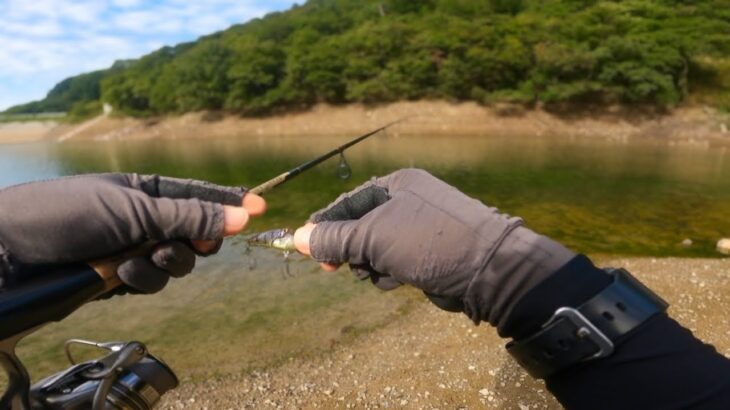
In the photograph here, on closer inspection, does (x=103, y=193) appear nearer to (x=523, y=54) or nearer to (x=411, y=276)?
(x=411, y=276)

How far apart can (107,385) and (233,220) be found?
0.87 m

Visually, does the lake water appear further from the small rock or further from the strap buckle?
the strap buckle

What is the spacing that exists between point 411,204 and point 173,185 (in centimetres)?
108

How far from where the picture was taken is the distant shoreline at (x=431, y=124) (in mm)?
44562

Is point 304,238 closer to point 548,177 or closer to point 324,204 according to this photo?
point 324,204

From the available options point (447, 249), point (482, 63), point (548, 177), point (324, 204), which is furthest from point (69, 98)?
point (447, 249)

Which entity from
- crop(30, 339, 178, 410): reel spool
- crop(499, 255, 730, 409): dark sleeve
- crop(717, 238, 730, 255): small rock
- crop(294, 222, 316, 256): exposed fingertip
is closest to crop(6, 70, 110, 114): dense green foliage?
crop(717, 238, 730, 255): small rock

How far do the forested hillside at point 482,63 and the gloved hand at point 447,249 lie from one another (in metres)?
54.0

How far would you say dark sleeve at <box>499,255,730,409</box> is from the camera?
4.47 feet

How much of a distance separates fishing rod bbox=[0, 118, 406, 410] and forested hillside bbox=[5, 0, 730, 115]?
54.5 meters

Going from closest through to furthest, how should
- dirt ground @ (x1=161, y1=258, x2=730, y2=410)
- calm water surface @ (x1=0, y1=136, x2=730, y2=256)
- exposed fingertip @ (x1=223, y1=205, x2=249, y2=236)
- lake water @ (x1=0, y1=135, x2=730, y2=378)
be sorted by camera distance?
exposed fingertip @ (x1=223, y1=205, x2=249, y2=236) < dirt ground @ (x1=161, y1=258, x2=730, y2=410) < lake water @ (x1=0, y1=135, x2=730, y2=378) < calm water surface @ (x1=0, y1=136, x2=730, y2=256)

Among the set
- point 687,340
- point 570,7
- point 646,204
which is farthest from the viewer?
point 570,7

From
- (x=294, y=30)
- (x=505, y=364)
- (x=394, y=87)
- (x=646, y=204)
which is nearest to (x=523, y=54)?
(x=394, y=87)

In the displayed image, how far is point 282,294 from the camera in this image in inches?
400
